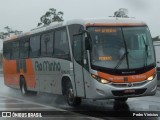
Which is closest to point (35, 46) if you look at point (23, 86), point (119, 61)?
point (23, 86)

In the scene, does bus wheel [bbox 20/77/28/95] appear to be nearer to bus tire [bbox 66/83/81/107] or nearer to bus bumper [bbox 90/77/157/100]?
bus tire [bbox 66/83/81/107]

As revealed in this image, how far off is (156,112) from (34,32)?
820 centimetres

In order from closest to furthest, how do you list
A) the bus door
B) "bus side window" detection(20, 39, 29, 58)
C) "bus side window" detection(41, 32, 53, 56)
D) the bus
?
the bus, the bus door, "bus side window" detection(41, 32, 53, 56), "bus side window" detection(20, 39, 29, 58)

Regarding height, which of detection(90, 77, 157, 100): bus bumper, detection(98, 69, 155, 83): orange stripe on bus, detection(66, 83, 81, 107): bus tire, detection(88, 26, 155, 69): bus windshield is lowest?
detection(66, 83, 81, 107): bus tire

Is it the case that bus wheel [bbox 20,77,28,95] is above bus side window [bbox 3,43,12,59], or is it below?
below

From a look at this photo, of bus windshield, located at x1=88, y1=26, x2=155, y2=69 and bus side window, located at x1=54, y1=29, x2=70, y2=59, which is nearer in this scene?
bus windshield, located at x1=88, y1=26, x2=155, y2=69

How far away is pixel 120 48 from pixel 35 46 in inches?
249

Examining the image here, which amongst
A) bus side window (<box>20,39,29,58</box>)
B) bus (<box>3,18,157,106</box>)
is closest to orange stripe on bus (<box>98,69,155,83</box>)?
bus (<box>3,18,157,106</box>)

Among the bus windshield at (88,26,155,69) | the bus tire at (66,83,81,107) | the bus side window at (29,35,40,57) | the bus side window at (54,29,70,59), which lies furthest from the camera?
the bus side window at (29,35,40,57)

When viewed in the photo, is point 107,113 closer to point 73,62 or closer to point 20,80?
point 73,62

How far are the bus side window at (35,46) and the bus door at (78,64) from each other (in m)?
4.34

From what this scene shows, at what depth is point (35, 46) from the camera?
63.6 ft

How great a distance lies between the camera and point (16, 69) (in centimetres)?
2242

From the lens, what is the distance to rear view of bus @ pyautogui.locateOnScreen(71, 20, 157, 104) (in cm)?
1345
